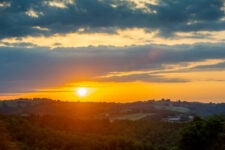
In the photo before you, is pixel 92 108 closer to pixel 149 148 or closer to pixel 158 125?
pixel 158 125

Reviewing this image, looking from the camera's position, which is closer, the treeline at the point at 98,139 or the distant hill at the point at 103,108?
the treeline at the point at 98,139

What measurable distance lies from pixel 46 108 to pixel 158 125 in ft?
196

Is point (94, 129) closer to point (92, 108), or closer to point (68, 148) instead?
point (68, 148)

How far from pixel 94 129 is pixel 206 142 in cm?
3406

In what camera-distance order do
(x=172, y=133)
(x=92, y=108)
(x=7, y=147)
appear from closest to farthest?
(x=7, y=147)
(x=172, y=133)
(x=92, y=108)

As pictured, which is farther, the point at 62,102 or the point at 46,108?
the point at 62,102

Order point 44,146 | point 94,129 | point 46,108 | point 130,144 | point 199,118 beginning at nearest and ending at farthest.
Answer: point 44,146 < point 130,144 < point 199,118 < point 94,129 < point 46,108

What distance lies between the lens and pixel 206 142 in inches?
2158

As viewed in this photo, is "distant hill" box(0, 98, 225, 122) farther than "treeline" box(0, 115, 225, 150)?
Yes

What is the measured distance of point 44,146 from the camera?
160 ft

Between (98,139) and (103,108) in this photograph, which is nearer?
(98,139)

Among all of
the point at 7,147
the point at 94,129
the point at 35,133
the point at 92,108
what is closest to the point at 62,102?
the point at 92,108

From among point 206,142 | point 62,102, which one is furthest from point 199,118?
point 62,102

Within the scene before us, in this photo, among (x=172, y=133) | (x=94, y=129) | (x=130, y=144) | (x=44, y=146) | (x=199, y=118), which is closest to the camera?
(x=44, y=146)
